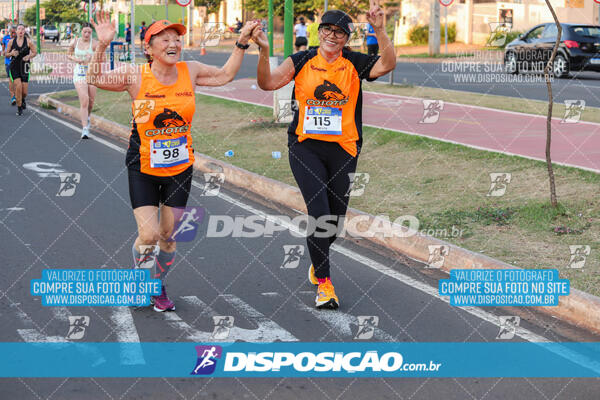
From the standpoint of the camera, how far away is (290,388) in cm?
477

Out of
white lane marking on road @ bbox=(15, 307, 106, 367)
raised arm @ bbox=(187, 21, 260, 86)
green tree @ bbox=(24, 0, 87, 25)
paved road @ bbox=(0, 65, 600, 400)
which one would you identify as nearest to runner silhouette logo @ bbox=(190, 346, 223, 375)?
paved road @ bbox=(0, 65, 600, 400)

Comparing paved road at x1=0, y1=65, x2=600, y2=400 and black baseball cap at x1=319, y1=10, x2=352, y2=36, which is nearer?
paved road at x1=0, y1=65, x2=600, y2=400

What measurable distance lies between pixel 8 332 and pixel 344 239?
3.67 m

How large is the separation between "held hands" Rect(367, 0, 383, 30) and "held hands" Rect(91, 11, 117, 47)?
65.2 inches

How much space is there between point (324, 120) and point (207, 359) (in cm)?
200

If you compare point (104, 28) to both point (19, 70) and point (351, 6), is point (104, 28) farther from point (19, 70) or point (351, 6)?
point (351, 6)

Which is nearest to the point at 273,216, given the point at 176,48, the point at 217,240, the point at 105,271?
the point at 217,240

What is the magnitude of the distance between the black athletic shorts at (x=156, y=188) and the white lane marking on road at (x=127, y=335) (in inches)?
29.2

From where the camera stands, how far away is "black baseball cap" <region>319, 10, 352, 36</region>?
20.1ft

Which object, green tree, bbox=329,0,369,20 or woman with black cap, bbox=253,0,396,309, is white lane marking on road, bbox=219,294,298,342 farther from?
green tree, bbox=329,0,369,20

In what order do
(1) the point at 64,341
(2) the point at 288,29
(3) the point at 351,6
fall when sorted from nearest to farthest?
(1) the point at 64,341
(2) the point at 288,29
(3) the point at 351,6

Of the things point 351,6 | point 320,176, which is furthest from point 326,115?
point 351,6

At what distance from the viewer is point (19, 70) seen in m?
19.2

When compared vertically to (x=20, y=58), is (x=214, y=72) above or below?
above
